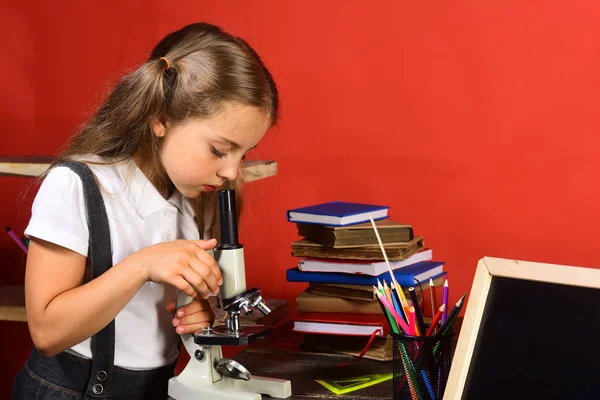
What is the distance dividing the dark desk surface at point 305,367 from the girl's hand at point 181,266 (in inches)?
9.3

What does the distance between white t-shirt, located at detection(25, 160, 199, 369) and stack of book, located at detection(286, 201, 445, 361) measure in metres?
0.26

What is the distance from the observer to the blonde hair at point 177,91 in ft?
4.39

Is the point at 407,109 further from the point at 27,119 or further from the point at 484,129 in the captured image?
the point at 27,119

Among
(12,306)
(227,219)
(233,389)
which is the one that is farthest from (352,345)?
(12,306)

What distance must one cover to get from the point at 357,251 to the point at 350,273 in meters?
0.04

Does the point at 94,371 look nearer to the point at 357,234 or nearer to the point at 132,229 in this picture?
the point at 132,229

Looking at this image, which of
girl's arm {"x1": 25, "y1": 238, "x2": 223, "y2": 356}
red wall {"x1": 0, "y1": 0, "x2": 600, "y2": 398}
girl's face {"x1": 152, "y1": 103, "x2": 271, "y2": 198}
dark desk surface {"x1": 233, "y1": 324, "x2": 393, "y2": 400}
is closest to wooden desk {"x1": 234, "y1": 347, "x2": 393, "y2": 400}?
dark desk surface {"x1": 233, "y1": 324, "x2": 393, "y2": 400}

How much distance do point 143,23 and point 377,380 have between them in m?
1.33

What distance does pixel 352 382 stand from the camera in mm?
1319

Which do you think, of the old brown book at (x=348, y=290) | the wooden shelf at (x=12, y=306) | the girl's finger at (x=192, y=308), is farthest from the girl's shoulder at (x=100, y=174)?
the wooden shelf at (x=12, y=306)

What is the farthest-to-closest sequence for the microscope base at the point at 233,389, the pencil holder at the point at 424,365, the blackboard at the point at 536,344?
the microscope base at the point at 233,389 < the pencil holder at the point at 424,365 < the blackboard at the point at 536,344

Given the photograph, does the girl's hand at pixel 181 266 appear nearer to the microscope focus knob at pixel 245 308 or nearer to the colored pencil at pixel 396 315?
the microscope focus knob at pixel 245 308

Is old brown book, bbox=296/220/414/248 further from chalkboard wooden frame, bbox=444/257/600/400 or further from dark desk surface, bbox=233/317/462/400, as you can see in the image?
chalkboard wooden frame, bbox=444/257/600/400

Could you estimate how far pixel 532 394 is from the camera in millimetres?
970
